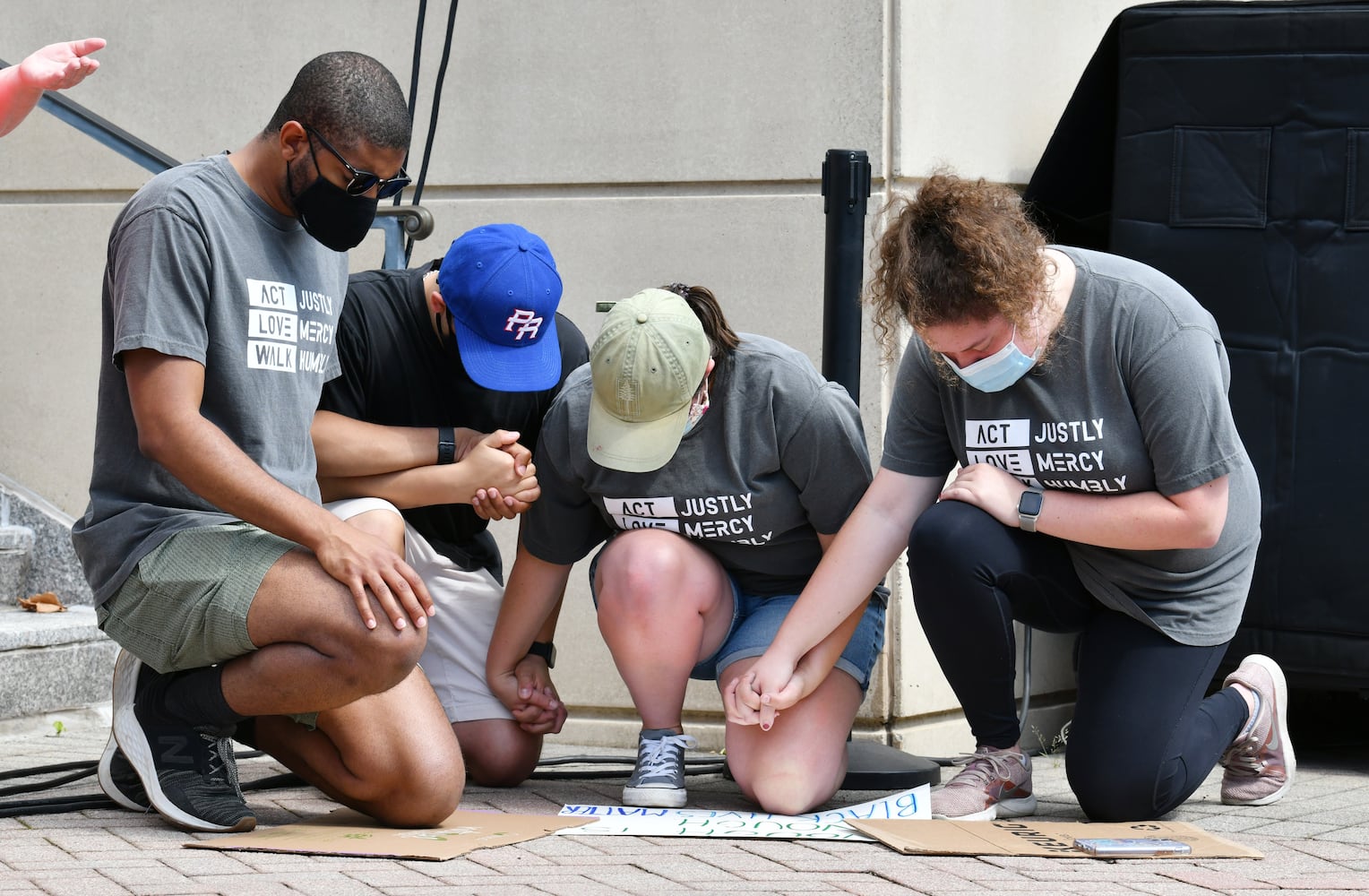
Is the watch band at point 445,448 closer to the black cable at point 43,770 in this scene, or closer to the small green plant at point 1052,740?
the black cable at point 43,770

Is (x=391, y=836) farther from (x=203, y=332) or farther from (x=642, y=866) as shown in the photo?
(x=203, y=332)

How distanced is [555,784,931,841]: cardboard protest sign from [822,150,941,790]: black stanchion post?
260 mm

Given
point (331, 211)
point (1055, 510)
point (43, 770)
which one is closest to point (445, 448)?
point (331, 211)

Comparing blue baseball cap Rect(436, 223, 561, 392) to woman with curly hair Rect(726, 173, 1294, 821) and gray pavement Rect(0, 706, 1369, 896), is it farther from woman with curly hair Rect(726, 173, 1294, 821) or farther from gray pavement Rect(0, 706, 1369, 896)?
gray pavement Rect(0, 706, 1369, 896)

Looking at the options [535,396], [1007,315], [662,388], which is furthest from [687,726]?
[1007,315]

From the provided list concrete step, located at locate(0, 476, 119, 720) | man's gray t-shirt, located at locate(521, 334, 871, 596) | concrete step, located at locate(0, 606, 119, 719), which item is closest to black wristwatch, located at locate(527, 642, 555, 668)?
man's gray t-shirt, located at locate(521, 334, 871, 596)

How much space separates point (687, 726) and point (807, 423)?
1322mm

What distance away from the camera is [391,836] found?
9.21 feet

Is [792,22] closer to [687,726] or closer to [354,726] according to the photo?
[687,726]

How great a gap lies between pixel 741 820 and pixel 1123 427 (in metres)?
1.02

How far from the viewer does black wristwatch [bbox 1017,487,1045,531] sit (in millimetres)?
2979

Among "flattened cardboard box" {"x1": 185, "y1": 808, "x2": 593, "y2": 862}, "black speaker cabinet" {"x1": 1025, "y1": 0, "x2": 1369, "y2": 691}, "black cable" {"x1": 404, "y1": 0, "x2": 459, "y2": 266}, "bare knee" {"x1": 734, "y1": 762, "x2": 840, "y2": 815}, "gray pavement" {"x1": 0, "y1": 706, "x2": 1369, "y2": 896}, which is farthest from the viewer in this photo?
"black cable" {"x1": 404, "y1": 0, "x2": 459, "y2": 266}

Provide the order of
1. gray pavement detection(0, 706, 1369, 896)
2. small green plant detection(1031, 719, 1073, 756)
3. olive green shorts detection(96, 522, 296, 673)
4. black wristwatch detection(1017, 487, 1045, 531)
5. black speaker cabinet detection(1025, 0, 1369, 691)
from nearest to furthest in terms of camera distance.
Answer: gray pavement detection(0, 706, 1369, 896), olive green shorts detection(96, 522, 296, 673), black wristwatch detection(1017, 487, 1045, 531), black speaker cabinet detection(1025, 0, 1369, 691), small green plant detection(1031, 719, 1073, 756)

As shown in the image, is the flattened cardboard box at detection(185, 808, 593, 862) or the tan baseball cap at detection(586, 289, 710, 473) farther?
the tan baseball cap at detection(586, 289, 710, 473)
